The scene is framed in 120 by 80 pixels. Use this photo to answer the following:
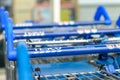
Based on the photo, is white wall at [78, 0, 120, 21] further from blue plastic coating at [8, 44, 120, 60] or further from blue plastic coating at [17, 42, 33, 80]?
blue plastic coating at [17, 42, 33, 80]

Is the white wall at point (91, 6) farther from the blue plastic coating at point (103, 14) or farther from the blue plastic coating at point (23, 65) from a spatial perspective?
the blue plastic coating at point (23, 65)

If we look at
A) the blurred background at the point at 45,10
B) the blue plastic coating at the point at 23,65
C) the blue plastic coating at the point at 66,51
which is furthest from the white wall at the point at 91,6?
the blue plastic coating at the point at 23,65

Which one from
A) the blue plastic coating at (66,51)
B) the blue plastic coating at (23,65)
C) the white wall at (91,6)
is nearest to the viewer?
the blue plastic coating at (23,65)

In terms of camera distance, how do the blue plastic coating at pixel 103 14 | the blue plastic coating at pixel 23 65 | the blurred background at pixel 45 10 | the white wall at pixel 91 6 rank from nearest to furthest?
the blue plastic coating at pixel 23 65
the blue plastic coating at pixel 103 14
the white wall at pixel 91 6
the blurred background at pixel 45 10

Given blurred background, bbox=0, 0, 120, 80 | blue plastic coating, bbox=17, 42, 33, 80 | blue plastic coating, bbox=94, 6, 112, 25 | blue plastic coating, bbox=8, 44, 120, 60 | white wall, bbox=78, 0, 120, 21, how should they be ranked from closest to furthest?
blue plastic coating, bbox=17, 42, 33, 80, blue plastic coating, bbox=8, 44, 120, 60, blue plastic coating, bbox=94, 6, 112, 25, white wall, bbox=78, 0, 120, 21, blurred background, bbox=0, 0, 120, 80

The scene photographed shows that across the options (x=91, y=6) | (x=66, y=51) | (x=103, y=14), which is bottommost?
(x=66, y=51)

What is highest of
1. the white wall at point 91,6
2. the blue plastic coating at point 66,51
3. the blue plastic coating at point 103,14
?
the white wall at point 91,6

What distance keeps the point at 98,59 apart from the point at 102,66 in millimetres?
180

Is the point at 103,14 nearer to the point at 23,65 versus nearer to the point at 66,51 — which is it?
the point at 66,51

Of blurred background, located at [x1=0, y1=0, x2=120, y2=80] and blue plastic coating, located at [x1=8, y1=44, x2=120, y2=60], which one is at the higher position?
blurred background, located at [x1=0, y1=0, x2=120, y2=80]

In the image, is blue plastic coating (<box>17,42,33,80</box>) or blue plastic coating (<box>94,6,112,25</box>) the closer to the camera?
blue plastic coating (<box>17,42,33,80</box>)

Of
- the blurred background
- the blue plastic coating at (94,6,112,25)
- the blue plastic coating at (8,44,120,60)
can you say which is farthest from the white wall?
the blue plastic coating at (8,44,120,60)

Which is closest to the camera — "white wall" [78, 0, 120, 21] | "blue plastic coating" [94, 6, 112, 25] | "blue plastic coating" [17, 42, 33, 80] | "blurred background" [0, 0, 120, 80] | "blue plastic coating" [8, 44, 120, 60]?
"blue plastic coating" [17, 42, 33, 80]

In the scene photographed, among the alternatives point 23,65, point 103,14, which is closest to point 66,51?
point 23,65
